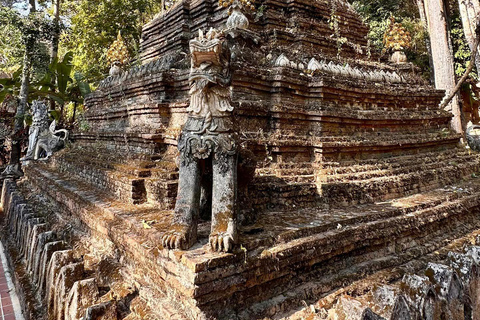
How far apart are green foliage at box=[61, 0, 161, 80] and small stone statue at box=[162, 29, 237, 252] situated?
45.3ft

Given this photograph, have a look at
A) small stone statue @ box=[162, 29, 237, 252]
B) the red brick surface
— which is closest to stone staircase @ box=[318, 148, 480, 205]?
small stone statue @ box=[162, 29, 237, 252]

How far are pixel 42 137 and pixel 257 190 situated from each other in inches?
350

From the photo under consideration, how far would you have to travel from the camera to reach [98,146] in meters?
6.44

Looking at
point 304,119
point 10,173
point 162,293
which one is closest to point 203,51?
point 162,293

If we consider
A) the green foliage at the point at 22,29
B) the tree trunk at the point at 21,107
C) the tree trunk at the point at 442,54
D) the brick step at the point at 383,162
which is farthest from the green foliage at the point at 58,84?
the tree trunk at the point at 442,54

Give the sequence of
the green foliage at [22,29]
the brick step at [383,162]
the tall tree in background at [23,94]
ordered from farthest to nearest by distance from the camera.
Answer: the tall tree in background at [23,94] → the green foliage at [22,29] → the brick step at [383,162]

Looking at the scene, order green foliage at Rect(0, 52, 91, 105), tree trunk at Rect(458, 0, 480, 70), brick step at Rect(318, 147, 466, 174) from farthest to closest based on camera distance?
1. green foliage at Rect(0, 52, 91, 105)
2. tree trunk at Rect(458, 0, 480, 70)
3. brick step at Rect(318, 147, 466, 174)

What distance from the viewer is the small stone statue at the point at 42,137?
31.1ft

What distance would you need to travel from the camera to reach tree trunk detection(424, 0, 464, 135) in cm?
1180

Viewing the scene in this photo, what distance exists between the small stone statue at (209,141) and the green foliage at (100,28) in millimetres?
13802

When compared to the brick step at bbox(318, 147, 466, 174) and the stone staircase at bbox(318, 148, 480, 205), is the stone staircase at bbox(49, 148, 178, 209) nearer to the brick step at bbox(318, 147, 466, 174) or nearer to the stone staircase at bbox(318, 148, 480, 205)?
the stone staircase at bbox(318, 148, 480, 205)

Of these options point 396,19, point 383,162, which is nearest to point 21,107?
point 383,162

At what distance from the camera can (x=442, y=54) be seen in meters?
11.9

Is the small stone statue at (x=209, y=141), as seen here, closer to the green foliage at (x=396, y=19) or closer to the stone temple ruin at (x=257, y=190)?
the stone temple ruin at (x=257, y=190)
